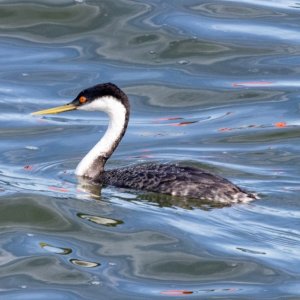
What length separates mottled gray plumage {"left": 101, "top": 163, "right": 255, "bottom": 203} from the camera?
12.3 metres

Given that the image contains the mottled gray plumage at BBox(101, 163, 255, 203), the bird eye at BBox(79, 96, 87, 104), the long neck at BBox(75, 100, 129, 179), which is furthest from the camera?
the bird eye at BBox(79, 96, 87, 104)

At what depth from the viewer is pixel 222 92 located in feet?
55.7

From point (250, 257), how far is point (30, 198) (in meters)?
2.35

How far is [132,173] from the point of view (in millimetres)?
13000

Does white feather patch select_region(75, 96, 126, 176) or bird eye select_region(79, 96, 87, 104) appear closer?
white feather patch select_region(75, 96, 126, 176)

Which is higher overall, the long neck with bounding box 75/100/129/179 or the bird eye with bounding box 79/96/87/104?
the bird eye with bounding box 79/96/87/104

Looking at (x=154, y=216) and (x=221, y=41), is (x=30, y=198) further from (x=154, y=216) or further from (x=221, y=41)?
(x=221, y=41)

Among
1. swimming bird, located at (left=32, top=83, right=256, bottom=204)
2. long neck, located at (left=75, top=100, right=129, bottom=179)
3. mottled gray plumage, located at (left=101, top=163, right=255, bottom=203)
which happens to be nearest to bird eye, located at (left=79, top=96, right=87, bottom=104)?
swimming bird, located at (left=32, top=83, right=256, bottom=204)

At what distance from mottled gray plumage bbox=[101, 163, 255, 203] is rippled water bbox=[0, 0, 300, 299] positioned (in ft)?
0.48

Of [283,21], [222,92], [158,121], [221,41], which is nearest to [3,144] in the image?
[158,121]

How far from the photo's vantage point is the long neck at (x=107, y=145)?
44.3 ft

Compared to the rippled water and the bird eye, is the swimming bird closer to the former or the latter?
the bird eye

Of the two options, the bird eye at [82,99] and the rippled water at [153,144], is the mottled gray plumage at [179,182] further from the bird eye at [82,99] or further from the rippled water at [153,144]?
the bird eye at [82,99]

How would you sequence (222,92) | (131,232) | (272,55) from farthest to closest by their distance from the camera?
(272,55), (222,92), (131,232)
